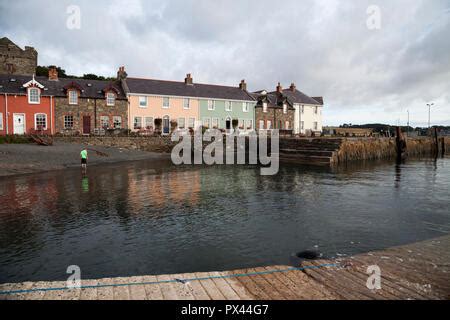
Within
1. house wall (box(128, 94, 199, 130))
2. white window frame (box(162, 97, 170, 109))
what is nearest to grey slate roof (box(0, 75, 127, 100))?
house wall (box(128, 94, 199, 130))

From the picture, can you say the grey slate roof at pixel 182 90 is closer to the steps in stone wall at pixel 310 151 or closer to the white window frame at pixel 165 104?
the white window frame at pixel 165 104

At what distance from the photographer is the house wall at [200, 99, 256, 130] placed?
52312 millimetres

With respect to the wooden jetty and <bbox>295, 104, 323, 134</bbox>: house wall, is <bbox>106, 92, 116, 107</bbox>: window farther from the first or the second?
the wooden jetty

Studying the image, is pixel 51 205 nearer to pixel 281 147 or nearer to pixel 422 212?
pixel 422 212

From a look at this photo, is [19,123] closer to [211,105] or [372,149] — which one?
[211,105]

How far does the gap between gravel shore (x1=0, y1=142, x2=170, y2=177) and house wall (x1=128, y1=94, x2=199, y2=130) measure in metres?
9.63

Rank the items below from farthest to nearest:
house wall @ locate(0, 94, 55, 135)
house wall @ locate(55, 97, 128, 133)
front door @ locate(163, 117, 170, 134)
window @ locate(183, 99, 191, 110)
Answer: window @ locate(183, 99, 191, 110) → front door @ locate(163, 117, 170, 134) → house wall @ locate(55, 97, 128, 133) → house wall @ locate(0, 94, 55, 135)

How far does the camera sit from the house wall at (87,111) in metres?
41.9

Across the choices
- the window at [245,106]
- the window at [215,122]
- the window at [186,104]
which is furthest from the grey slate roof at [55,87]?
the window at [245,106]

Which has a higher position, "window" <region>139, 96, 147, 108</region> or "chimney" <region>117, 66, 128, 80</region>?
"chimney" <region>117, 66, 128, 80</region>

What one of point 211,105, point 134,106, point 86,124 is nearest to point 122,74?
point 134,106

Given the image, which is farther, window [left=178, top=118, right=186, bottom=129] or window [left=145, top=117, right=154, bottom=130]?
window [left=178, top=118, right=186, bottom=129]

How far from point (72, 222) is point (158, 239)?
372cm

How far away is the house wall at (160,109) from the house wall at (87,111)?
3.85ft
